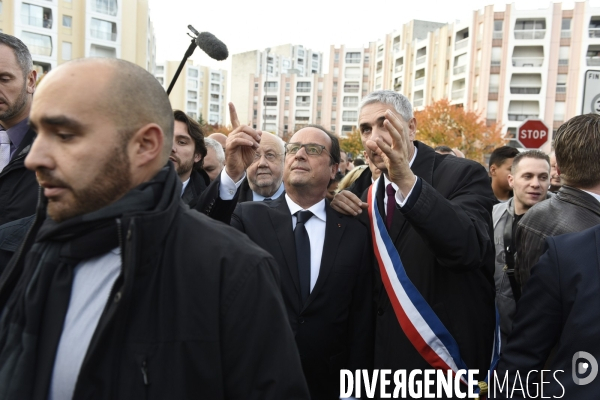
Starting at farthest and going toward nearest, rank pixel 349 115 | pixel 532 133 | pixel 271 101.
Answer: pixel 271 101 < pixel 349 115 < pixel 532 133

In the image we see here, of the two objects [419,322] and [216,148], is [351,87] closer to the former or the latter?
[216,148]

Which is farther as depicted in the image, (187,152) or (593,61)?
(593,61)

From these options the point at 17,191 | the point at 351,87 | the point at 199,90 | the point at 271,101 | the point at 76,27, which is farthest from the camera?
the point at 199,90

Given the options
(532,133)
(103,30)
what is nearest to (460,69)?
(103,30)

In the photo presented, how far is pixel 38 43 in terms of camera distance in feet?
170

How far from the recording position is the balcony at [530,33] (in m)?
56.5

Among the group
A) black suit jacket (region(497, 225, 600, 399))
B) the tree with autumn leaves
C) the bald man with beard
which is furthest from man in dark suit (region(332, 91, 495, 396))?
the tree with autumn leaves

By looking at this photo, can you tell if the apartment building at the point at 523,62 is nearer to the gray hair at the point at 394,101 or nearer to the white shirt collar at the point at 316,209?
the gray hair at the point at 394,101

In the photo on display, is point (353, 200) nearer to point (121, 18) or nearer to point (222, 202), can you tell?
point (222, 202)

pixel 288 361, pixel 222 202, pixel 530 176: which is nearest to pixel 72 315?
pixel 288 361

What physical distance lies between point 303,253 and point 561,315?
1554 millimetres

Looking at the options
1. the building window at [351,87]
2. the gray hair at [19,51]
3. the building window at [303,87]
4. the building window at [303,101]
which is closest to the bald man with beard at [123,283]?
the gray hair at [19,51]

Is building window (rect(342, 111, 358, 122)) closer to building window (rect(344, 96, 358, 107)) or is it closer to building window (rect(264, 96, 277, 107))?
building window (rect(344, 96, 358, 107))

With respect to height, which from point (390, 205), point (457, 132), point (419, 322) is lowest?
point (419, 322)
